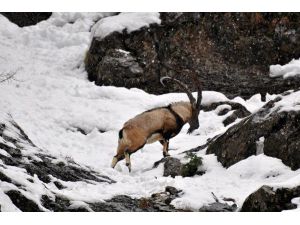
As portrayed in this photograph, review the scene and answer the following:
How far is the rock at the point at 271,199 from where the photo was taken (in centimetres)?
787

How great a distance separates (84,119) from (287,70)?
7806 millimetres

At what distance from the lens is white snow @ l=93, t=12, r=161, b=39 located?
71.4ft

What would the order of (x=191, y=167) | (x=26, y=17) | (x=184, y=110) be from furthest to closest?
1. (x=26, y=17)
2. (x=184, y=110)
3. (x=191, y=167)

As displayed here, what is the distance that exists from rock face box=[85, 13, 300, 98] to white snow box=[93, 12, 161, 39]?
0.71ft

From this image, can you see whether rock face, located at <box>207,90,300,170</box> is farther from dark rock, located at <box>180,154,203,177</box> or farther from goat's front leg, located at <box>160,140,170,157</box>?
goat's front leg, located at <box>160,140,170,157</box>

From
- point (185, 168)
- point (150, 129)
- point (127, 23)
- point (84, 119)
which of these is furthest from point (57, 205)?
point (127, 23)

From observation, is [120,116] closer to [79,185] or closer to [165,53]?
[165,53]

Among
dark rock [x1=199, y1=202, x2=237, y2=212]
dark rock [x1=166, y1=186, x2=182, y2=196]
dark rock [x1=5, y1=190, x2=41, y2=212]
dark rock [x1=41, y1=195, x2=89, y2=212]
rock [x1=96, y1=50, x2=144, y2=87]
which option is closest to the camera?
dark rock [x1=5, y1=190, x2=41, y2=212]

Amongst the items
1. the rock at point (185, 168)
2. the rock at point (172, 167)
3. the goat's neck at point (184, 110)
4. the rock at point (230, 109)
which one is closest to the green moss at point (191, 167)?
the rock at point (185, 168)

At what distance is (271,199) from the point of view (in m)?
7.93

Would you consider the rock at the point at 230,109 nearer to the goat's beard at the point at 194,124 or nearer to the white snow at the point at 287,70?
the goat's beard at the point at 194,124

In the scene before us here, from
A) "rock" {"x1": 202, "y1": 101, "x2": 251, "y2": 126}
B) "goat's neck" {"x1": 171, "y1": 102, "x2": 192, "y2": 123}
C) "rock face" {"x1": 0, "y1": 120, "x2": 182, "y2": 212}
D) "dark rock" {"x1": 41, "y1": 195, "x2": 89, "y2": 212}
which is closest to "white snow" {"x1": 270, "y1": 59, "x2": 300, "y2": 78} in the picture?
"rock" {"x1": 202, "y1": 101, "x2": 251, "y2": 126}

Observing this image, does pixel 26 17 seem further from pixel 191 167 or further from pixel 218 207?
pixel 218 207

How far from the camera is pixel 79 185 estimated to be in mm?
10227
